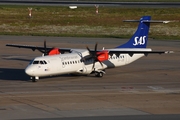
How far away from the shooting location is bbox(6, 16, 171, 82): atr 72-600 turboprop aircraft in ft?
111

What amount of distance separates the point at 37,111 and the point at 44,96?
424 cm

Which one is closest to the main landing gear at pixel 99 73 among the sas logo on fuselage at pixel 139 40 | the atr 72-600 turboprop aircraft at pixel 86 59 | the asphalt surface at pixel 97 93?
the atr 72-600 turboprop aircraft at pixel 86 59

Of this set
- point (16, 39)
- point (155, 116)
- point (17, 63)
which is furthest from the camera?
point (16, 39)

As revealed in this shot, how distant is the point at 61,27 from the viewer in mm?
75562

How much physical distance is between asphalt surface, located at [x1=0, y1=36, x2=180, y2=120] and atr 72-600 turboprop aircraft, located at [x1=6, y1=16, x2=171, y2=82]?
29.5 inches

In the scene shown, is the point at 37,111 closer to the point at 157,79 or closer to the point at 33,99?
the point at 33,99

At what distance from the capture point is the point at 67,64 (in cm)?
3506

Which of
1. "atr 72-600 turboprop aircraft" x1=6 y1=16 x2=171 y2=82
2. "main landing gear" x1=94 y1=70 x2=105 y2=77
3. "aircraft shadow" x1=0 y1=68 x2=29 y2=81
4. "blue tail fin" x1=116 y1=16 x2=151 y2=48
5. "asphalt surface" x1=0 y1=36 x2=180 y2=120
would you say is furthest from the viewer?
"blue tail fin" x1=116 y1=16 x2=151 y2=48

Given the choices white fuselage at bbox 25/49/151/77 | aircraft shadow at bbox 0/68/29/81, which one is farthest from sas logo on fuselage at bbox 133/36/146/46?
aircraft shadow at bbox 0/68/29/81

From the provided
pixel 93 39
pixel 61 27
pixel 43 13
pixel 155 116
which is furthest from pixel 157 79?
pixel 43 13

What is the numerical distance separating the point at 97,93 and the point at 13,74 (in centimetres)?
938

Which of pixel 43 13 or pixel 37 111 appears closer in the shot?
pixel 37 111

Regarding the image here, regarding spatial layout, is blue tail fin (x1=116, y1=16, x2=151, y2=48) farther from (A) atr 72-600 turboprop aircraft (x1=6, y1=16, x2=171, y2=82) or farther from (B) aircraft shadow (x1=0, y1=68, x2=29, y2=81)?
(B) aircraft shadow (x1=0, y1=68, x2=29, y2=81)

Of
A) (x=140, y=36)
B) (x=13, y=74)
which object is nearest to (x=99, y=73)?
(x=140, y=36)
